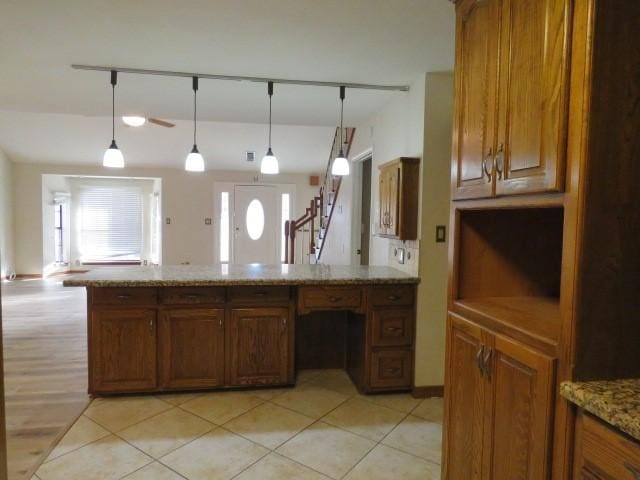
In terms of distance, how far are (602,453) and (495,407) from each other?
428 millimetres

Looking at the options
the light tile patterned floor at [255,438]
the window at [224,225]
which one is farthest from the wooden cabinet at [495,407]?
the window at [224,225]

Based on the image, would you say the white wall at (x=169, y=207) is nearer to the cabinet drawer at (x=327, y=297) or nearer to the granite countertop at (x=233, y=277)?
the granite countertop at (x=233, y=277)

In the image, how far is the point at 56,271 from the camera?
8578 mm

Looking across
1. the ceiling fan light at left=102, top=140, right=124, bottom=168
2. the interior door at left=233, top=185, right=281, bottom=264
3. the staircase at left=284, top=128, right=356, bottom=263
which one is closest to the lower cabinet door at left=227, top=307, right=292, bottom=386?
the ceiling fan light at left=102, top=140, right=124, bottom=168

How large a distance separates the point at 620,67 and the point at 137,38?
2.37 meters

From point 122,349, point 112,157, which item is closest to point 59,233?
point 112,157

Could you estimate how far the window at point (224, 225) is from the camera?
823 cm

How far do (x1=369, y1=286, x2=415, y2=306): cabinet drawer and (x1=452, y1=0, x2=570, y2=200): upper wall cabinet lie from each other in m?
1.47

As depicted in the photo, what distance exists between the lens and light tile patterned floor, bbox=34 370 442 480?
85.0 inches

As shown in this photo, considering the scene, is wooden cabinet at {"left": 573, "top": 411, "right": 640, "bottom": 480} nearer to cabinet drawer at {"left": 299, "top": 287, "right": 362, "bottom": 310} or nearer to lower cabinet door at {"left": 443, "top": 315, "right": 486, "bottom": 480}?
lower cabinet door at {"left": 443, "top": 315, "right": 486, "bottom": 480}

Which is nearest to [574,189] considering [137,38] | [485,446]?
[485,446]

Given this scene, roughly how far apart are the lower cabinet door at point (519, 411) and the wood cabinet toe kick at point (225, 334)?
162cm

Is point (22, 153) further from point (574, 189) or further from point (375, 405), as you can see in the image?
point (574, 189)

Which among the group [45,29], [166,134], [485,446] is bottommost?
[485,446]
